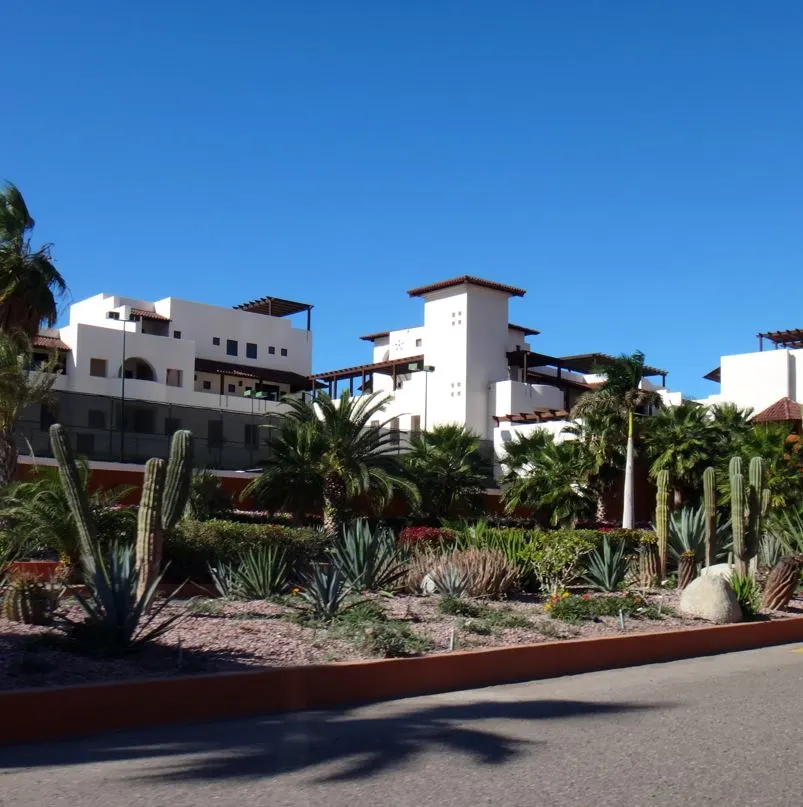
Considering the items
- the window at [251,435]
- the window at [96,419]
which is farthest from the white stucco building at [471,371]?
the window at [96,419]

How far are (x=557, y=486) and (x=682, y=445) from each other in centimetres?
496

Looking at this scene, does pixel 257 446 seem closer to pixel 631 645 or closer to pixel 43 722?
pixel 631 645

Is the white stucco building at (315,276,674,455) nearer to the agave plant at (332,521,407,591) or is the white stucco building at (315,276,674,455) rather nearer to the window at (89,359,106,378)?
the window at (89,359,106,378)

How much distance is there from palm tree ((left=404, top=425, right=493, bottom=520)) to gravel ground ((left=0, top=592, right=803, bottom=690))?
75.3ft

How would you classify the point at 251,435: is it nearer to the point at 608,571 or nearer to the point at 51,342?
the point at 608,571

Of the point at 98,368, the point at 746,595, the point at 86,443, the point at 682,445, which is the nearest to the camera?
the point at 746,595

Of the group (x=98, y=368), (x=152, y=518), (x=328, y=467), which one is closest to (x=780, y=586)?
(x=152, y=518)

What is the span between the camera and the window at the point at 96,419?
110 feet

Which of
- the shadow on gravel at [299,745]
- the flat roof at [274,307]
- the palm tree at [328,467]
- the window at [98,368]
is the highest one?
the flat roof at [274,307]

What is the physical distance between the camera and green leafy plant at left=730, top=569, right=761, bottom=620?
15469mm

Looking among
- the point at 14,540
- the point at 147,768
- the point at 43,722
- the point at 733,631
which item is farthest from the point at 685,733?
the point at 14,540

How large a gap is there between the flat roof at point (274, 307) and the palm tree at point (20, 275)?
51.0 m

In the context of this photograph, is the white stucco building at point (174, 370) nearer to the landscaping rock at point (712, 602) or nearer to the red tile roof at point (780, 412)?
the red tile roof at point (780, 412)

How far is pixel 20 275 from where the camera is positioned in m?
29.0
